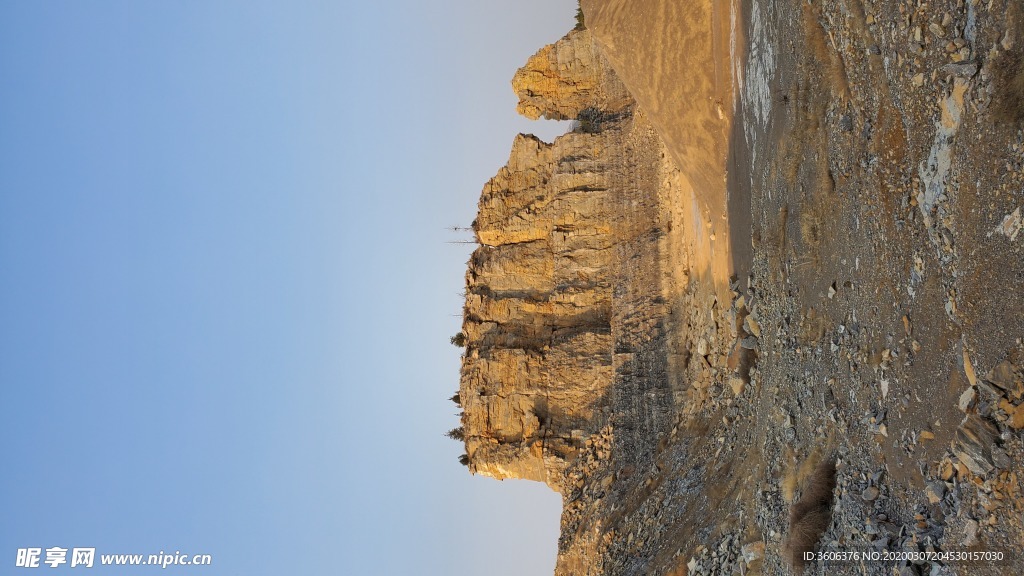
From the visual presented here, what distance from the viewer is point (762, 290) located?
36.9ft

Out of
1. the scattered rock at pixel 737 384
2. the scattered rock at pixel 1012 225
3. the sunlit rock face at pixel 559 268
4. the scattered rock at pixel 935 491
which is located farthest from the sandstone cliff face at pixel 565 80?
the scattered rock at pixel 935 491

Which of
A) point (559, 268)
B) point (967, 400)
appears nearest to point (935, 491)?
point (967, 400)

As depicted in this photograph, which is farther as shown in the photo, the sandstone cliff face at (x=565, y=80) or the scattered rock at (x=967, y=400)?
the sandstone cliff face at (x=565, y=80)

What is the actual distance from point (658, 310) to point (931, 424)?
1009 centimetres

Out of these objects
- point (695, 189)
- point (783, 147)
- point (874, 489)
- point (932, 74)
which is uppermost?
point (695, 189)

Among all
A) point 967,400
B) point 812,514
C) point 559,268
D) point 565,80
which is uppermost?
point 565,80

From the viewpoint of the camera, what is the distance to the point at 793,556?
7652mm

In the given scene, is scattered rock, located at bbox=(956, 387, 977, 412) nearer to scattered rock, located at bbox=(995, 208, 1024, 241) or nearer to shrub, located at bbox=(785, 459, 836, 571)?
scattered rock, located at bbox=(995, 208, 1024, 241)

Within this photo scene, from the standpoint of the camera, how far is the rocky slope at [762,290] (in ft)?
18.7

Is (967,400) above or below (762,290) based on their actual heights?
below

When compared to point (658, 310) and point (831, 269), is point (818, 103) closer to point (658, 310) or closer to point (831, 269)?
point (831, 269)

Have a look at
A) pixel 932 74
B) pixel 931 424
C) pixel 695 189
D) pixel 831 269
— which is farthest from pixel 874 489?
pixel 695 189

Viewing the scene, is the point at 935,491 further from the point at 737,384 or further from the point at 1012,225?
the point at 737,384

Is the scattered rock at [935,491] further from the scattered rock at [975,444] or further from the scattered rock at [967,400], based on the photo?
the scattered rock at [967,400]
